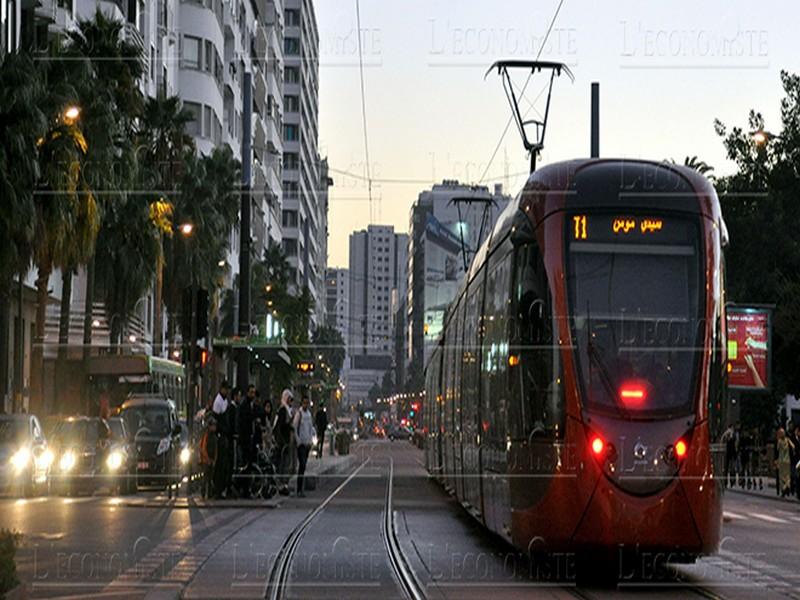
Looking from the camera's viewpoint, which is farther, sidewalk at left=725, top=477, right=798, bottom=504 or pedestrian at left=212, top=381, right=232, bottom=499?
sidewalk at left=725, top=477, right=798, bottom=504

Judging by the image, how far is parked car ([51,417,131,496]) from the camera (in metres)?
36.3

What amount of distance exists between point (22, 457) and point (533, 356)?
20536 millimetres

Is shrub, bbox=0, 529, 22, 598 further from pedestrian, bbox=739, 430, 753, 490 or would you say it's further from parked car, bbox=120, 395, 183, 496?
pedestrian, bbox=739, 430, 753, 490

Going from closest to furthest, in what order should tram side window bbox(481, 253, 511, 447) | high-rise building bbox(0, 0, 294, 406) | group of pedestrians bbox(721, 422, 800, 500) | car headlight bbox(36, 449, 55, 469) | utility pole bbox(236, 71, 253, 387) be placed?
tram side window bbox(481, 253, 511, 447) < car headlight bbox(36, 449, 55, 469) < utility pole bbox(236, 71, 253, 387) < group of pedestrians bbox(721, 422, 800, 500) < high-rise building bbox(0, 0, 294, 406)

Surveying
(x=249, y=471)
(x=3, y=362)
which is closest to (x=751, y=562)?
(x=249, y=471)

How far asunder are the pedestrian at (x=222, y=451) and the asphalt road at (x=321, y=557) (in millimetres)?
1344

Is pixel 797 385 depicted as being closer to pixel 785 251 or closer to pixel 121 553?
pixel 785 251

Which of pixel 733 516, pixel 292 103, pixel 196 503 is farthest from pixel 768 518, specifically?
pixel 292 103

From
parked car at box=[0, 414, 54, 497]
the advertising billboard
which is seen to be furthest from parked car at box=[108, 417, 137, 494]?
the advertising billboard

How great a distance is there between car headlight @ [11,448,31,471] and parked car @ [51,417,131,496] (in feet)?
6.14

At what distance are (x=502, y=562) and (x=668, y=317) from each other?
4.10 m

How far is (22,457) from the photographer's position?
112ft

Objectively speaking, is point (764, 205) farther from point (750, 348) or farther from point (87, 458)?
point (87, 458)

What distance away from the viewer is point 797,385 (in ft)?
187
